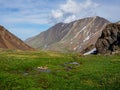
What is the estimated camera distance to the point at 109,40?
556 ft

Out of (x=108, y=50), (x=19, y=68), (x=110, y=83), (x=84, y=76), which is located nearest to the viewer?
(x=110, y=83)

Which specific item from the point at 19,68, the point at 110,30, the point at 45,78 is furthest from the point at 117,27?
the point at 45,78

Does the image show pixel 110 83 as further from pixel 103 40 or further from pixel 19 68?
pixel 103 40

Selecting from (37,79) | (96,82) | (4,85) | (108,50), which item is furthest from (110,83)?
(108,50)

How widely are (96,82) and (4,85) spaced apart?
15.9 m

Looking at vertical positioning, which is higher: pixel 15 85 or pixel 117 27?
pixel 117 27

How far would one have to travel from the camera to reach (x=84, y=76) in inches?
2365

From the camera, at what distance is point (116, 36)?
16688 cm

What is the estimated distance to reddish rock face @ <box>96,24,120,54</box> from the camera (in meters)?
165

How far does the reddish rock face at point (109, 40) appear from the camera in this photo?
6496 inches

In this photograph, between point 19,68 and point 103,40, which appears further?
point 103,40

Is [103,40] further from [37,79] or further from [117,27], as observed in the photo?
[37,79]

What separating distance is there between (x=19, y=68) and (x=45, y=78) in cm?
1926

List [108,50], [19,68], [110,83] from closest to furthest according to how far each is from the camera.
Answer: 1. [110,83]
2. [19,68]
3. [108,50]
